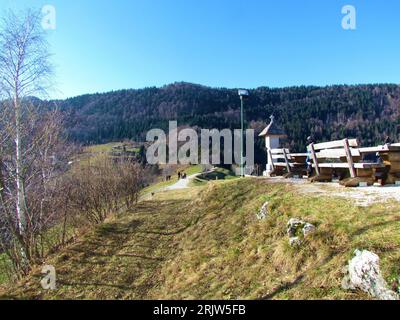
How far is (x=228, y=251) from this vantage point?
25.4 ft

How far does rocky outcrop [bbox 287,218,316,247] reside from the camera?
6049mm

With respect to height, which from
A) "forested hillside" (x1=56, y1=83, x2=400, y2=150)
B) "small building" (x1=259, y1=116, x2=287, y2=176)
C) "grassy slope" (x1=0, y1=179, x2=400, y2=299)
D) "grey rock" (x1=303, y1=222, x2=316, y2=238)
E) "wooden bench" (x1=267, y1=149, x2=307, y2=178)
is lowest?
"grassy slope" (x1=0, y1=179, x2=400, y2=299)

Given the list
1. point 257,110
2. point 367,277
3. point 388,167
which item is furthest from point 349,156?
point 257,110

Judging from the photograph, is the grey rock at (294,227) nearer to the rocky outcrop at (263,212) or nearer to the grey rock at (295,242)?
the grey rock at (295,242)

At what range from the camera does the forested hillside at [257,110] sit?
109 meters

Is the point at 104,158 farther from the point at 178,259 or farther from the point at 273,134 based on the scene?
the point at 178,259

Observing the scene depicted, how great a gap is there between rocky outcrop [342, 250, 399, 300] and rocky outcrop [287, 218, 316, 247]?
1.42 metres

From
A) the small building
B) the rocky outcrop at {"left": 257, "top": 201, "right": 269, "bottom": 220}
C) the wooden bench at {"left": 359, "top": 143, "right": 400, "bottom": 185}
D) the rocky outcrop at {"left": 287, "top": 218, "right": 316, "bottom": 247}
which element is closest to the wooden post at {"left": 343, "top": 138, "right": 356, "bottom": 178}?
the wooden bench at {"left": 359, "top": 143, "right": 400, "bottom": 185}

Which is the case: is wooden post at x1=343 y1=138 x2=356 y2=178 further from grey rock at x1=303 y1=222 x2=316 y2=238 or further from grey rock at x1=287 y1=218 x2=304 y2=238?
grey rock at x1=303 y1=222 x2=316 y2=238

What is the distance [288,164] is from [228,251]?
688 cm

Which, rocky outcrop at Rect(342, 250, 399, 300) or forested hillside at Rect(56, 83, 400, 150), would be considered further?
forested hillside at Rect(56, 83, 400, 150)

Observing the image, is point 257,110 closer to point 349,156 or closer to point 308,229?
point 349,156
